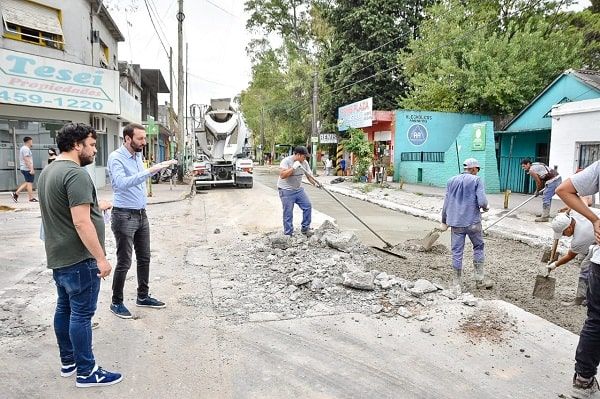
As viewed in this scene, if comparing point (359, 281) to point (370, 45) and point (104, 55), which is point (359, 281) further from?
point (370, 45)

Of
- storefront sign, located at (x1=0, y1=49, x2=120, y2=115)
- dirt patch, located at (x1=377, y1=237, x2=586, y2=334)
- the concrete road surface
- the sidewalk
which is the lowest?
the concrete road surface

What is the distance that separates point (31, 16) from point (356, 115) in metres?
16.2

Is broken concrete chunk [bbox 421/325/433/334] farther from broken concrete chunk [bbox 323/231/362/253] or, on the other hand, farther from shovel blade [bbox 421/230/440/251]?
shovel blade [bbox 421/230/440/251]

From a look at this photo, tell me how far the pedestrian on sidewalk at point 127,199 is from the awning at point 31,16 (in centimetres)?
1340

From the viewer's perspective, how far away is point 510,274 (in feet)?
20.1

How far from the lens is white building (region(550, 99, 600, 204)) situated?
12.9m

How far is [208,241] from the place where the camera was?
26.6 ft

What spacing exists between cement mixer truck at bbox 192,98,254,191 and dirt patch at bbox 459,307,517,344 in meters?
15.1

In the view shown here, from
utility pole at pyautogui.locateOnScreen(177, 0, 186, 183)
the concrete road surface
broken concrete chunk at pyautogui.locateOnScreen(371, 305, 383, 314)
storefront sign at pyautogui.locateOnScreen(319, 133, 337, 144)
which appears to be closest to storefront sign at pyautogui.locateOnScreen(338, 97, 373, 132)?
storefront sign at pyautogui.locateOnScreen(319, 133, 337, 144)

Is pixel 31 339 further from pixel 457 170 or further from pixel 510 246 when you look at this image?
pixel 457 170

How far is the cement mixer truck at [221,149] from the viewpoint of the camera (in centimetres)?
1858

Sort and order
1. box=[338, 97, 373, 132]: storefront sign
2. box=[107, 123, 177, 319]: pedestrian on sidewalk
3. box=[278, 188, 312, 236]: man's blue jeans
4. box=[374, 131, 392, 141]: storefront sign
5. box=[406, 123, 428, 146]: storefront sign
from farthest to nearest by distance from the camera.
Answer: box=[374, 131, 392, 141]: storefront sign → box=[338, 97, 373, 132]: storefront sign → box=[406, 123, 428, 146]: storefront sign → box=[278, 188, 312, 236]: man's blue jeans → box=[107, 123, 177, 319]: pedestrian on sidewalk

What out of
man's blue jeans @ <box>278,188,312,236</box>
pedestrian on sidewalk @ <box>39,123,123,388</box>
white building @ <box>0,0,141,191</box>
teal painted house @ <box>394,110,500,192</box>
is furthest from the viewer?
teal painted house @ <box>394,110,500,192</box>

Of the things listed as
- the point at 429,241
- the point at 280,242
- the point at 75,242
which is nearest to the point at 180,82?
the point at 280,242
